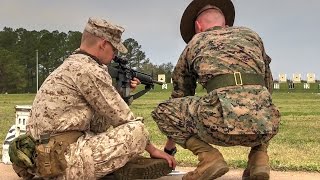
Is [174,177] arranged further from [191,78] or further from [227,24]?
[227,24]

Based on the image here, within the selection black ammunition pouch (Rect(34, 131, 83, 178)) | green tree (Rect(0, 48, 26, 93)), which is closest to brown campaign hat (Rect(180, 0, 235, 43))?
black ammunition pouch (Rect(34, 131, 83, 178))

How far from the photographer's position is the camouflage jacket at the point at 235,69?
4.46 metres

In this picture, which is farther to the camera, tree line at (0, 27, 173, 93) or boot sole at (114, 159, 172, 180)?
tree line at (0, 27, 173, 93)

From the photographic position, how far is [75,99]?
457cm

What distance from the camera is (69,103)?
4555 mm

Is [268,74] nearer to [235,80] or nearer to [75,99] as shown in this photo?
[235,80]

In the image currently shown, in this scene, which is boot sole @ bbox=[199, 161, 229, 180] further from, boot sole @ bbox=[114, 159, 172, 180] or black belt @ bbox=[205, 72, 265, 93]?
black belt @ bbox=[205, 72, 265, 93]

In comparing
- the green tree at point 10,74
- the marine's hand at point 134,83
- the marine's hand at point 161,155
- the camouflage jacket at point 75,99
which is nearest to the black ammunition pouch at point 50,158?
the camouflage jacket at point 75,99

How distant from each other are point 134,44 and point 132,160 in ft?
317

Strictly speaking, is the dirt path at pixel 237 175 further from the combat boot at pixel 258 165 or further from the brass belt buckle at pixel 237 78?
the brass belt buckle at pixel 237 78

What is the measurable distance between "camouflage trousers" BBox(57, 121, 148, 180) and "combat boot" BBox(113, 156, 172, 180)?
0.10 meters

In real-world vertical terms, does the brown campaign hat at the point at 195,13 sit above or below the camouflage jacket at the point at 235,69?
above

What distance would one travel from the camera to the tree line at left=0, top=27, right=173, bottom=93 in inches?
3093

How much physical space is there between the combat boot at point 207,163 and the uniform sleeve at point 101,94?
2.03 ft
